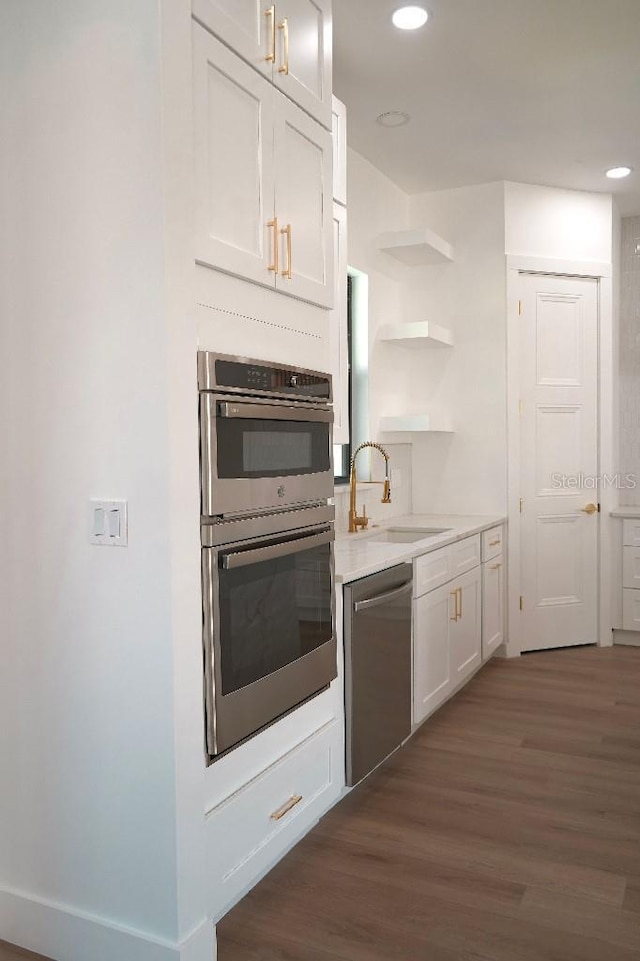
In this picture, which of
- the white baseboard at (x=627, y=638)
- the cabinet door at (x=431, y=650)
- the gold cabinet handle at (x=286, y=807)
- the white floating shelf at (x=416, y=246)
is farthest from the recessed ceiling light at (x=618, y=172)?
the gold cabinet handle at (x=286, y=807)

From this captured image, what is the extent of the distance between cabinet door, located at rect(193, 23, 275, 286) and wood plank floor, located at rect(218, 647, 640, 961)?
69.1 inches

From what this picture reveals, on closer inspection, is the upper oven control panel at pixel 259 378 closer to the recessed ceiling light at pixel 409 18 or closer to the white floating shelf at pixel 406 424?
the recessed ceiling light at pixel 409 18

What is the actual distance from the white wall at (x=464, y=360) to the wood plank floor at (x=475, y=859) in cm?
162

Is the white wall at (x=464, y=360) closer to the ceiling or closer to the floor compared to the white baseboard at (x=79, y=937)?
closer to the ceiling

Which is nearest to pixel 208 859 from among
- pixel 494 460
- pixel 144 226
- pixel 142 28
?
pixel 144 226

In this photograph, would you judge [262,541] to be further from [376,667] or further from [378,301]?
[378,301]

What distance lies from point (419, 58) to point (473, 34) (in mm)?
255

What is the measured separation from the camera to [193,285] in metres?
1.84

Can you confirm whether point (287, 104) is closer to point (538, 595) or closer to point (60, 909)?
point (60, 909)

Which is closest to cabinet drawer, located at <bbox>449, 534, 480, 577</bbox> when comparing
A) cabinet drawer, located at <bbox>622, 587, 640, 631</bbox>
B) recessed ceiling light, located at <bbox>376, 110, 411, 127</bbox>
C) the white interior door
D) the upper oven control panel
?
the white interior door

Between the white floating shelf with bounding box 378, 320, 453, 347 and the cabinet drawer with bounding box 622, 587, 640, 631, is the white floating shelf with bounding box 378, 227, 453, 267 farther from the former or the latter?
the cabinet drawer with bounding box 622, 587, 640, 631

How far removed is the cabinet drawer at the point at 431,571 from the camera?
10.9ft

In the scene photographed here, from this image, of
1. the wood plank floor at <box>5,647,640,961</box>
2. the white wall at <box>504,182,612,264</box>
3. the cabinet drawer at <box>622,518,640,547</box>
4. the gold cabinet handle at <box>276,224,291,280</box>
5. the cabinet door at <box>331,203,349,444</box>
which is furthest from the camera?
the cabinet drawer at <box>622,518,640,547</box>

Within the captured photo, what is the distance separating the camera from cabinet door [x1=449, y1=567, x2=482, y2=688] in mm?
3840
